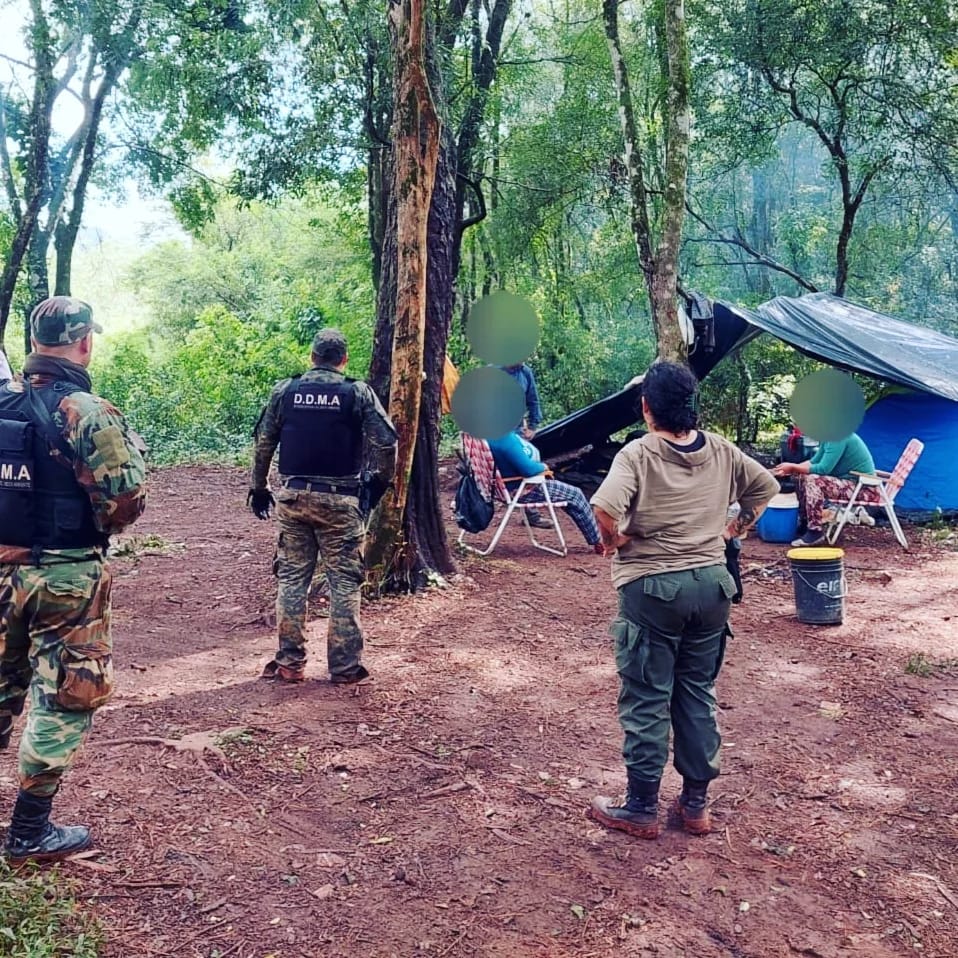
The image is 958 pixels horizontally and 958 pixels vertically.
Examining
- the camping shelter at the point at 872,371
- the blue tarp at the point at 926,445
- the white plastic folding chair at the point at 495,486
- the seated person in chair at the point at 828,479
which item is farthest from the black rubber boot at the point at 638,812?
the blue tarp at the point at 926,445

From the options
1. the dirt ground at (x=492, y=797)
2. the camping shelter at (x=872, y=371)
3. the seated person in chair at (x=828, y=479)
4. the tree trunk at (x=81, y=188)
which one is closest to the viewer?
the dirt ground at (x=492, y=797)

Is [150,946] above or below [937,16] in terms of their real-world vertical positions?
below

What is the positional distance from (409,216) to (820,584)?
3.38 m

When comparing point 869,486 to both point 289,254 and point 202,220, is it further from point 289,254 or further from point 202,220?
point 289,254

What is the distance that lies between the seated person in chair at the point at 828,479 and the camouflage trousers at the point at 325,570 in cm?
447

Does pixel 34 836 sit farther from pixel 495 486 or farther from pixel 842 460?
pixel 842 460

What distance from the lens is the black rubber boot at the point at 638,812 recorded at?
2992 mm

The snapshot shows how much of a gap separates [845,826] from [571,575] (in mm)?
3706

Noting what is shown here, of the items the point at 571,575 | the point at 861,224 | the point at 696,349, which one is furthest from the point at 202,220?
the point at 861,224

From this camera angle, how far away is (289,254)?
24.2 metres

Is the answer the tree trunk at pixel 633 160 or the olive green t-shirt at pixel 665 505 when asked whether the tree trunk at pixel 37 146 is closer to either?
the tree trunk at pixel 633 160

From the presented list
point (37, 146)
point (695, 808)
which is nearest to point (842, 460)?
point (695, 808)

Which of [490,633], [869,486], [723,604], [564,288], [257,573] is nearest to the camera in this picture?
[723,604]

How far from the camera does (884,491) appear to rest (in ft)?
24.5
